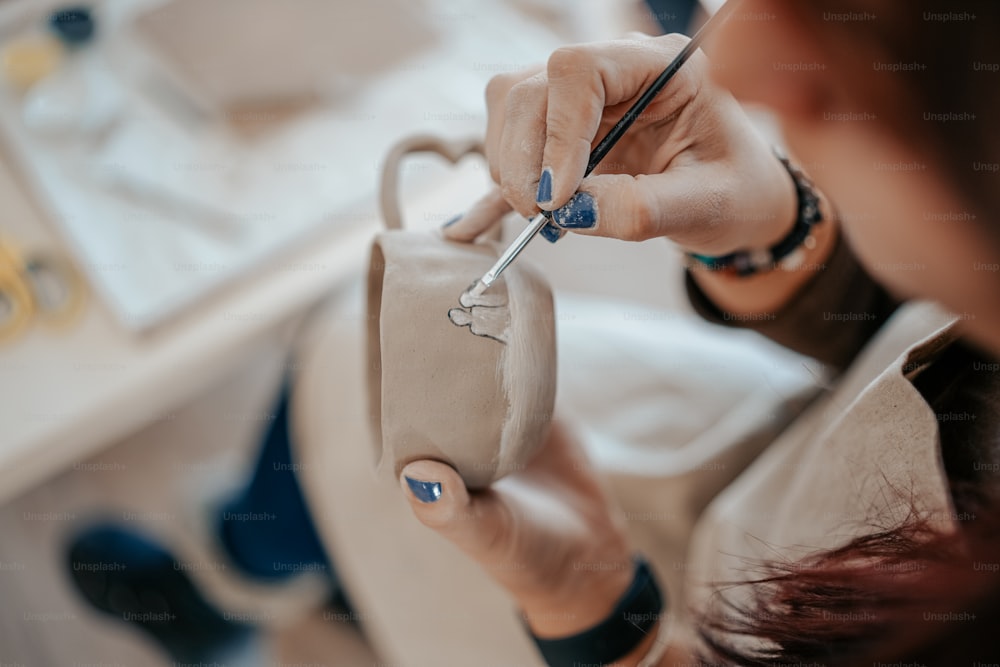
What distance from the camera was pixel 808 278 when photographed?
60cm

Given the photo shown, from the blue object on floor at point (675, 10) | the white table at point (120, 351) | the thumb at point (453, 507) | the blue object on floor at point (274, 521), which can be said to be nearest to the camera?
the thumb at point (453, 507)

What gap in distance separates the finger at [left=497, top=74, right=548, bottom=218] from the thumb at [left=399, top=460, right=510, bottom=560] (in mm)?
162

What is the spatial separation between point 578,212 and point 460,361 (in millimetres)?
106

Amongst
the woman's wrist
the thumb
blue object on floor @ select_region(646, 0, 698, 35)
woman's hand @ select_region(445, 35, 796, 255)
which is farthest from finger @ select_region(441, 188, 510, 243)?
blue object on floor @ select_region(646, 0, 698, 35)

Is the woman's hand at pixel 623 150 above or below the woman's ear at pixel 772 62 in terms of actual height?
below

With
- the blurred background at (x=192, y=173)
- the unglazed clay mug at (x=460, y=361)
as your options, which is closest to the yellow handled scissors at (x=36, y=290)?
the blurred background at (x=192, y=173)

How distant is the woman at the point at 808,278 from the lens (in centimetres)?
31

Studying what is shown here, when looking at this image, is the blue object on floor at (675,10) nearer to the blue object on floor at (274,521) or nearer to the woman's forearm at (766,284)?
the woman's forearm at (766,284)

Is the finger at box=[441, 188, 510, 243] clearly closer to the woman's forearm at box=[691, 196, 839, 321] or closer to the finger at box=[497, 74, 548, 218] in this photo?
the finger at box=[497, 74, 548, 218]

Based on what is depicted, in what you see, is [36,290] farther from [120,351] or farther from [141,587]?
[141,587]

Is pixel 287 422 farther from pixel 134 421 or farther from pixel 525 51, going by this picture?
pixel 525 51

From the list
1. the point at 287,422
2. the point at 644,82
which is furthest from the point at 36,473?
the point at 644,82

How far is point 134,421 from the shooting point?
0.73m

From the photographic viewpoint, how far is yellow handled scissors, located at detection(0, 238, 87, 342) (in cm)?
70
